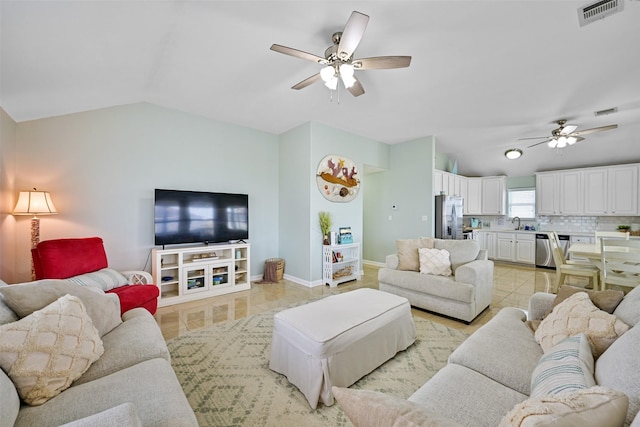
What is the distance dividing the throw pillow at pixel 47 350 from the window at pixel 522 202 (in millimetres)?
8170

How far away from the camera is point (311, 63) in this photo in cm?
272

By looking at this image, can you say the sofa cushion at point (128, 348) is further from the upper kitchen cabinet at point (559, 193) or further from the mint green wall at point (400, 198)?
the upper kitchen cabinet at point (559, 193)

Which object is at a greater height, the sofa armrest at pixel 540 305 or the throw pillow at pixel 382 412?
the throw pillow at pixel 382 412

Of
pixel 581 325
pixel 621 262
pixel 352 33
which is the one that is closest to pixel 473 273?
pixel 581 325

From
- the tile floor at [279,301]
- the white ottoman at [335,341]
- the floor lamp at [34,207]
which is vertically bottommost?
the tile floor at [279,301]

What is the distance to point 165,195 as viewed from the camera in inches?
143

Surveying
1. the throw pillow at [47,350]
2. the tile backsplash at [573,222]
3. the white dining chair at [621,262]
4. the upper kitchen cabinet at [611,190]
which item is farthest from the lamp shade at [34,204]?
the upper kitchen cabinet at [611,190]

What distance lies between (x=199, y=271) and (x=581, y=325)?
4.02 m

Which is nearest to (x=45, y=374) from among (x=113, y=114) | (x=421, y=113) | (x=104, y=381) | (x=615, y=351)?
(x=104, y=381)

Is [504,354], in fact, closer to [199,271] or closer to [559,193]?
[199,271]

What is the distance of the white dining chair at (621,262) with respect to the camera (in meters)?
2.89

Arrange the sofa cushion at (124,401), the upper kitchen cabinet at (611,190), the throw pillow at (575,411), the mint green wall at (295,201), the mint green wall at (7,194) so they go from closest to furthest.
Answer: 1. the throw pillow at (575,411)
2. the sofa cushion at (124,401)
3. the mint green wall at (7,194)
4. the mint green wall at (295,201)
5. the upper kitchen cabinet at (611,190)

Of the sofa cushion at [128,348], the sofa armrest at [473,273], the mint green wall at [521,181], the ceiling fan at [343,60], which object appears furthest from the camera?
the mint green wall at [521,181]

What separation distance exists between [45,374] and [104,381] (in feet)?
0.73
